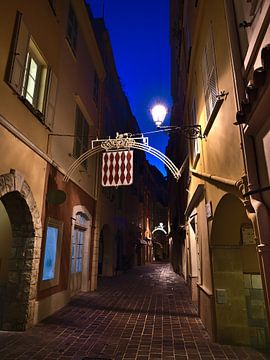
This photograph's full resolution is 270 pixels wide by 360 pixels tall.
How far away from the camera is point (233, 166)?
3.86 m

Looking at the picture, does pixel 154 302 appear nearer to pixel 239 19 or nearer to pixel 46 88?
pixel 46 88

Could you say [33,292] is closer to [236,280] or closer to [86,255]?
[236,280]

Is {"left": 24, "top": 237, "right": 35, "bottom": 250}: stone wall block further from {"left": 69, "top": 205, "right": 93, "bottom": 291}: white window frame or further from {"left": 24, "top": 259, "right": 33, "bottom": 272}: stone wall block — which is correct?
{"left": 69, "top": 205, "right": 93, "bottom": 291}: white window frame

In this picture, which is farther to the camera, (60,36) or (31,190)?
(60,36)

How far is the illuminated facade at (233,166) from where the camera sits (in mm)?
2902

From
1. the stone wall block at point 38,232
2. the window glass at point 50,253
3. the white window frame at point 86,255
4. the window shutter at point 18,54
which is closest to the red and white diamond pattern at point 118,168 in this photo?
the window glass at point 50,253

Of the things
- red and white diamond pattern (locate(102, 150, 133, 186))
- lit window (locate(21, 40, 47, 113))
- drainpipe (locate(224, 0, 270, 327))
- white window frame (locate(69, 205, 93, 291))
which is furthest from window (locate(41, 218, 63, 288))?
drainpipe (locate(224, 0, 270, 327))

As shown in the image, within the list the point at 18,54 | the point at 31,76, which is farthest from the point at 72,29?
the point at 18,54

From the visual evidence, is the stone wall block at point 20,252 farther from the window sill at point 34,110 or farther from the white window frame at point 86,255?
the white window frame at point 86,255

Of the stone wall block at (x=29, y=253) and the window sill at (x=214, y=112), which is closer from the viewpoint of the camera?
the window sill at (x=214, y=112)

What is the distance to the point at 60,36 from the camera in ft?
26.6

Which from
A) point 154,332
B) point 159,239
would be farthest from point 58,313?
point 159,239

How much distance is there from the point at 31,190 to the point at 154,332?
415 cm

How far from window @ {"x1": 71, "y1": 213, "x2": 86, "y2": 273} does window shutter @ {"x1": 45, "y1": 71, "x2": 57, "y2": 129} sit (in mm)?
3861
